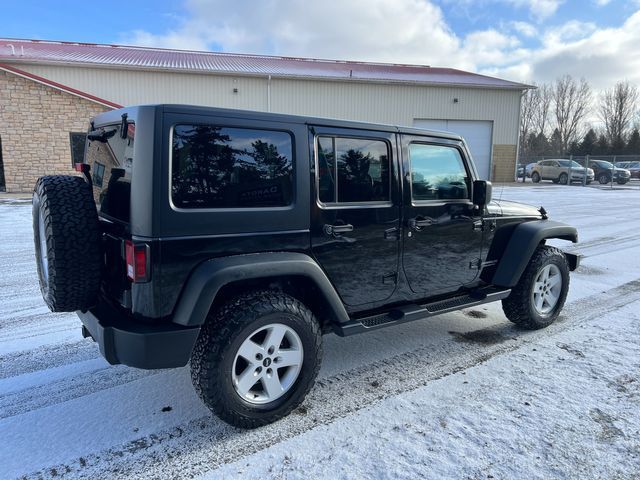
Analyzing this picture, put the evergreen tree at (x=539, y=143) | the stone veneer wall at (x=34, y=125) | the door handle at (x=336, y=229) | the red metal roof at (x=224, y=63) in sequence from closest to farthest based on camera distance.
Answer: the door handle at (x=336, y=229) < the stone veneer wall at (x=34, y=125) < the red metal roof at (x=224, y=63) < the evergreen tree at (x=539, y=143)

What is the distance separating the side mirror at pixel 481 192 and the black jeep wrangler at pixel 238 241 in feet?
1.16

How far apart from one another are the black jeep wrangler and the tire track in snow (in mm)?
148

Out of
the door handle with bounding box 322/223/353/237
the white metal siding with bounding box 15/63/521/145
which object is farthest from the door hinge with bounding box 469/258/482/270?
the white metal siding with bounding box 15/63/521/145

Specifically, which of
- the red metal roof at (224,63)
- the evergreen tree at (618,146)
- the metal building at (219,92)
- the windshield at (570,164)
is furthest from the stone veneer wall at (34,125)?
the evergreen tree at (618,146)

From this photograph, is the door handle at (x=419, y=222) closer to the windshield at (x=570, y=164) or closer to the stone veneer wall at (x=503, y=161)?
the stone veneer wall at (x=503, y=161)

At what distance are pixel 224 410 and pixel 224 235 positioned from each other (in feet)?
3.29

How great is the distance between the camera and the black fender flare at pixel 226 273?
2520 mm

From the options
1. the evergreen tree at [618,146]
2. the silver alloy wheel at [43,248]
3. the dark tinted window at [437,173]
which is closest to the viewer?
the silver alloy wheel at [43,248]

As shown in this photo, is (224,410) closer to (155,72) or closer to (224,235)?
(224,235)

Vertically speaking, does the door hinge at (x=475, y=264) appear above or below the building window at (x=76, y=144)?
below

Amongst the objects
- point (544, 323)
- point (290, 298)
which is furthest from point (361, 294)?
point (544, 323)

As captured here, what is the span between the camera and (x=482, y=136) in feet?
90.7

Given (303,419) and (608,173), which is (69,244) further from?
(608,173)

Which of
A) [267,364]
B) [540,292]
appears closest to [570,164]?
[540,292]
